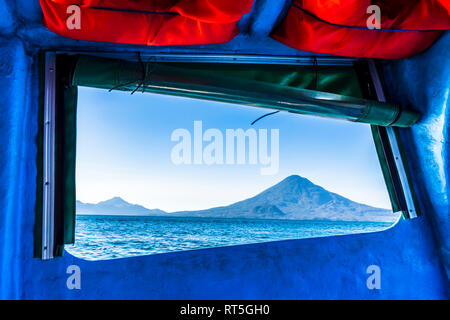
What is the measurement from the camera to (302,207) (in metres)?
31.7

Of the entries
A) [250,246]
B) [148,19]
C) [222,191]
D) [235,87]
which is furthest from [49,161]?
[222,191]

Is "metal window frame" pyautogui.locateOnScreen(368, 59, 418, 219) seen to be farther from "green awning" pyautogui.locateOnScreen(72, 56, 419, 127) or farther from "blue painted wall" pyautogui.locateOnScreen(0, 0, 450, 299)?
"green awning" pyautogui.locateOnScreen(72, 56, 419, 127)

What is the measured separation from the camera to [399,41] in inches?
64.7

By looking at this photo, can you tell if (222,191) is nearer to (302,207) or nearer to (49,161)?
(302,207)

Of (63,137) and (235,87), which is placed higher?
(235,87)

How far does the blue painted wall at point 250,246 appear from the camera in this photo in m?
1.43

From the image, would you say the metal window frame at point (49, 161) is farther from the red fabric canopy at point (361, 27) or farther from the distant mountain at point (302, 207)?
the distant mountain at point (302, 207)

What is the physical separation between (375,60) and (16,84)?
204 cm

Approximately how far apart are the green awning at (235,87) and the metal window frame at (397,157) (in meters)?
0.18

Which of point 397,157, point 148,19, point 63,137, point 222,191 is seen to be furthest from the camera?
point 222,191

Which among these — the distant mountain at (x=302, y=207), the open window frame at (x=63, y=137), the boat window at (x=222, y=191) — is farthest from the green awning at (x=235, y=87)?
the distant mountain at (x=302, y=207)

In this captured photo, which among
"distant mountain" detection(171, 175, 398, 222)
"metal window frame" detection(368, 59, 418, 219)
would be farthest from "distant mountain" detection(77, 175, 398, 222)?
"metal window frame" detection(368, 59, 418, 219)

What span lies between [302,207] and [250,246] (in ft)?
102
